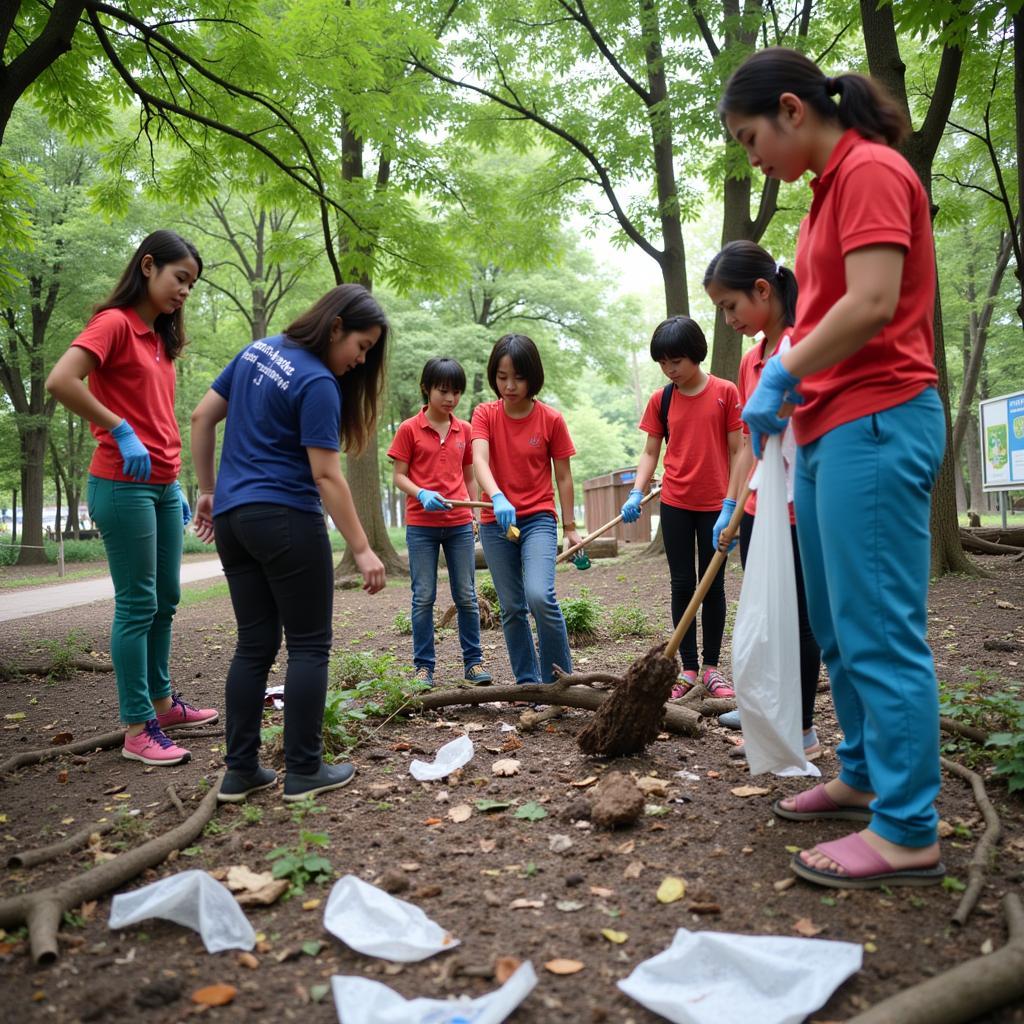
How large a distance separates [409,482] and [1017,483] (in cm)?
893

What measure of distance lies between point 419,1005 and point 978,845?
150cm

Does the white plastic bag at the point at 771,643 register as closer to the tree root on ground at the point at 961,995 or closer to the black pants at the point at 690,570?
the tree root on ground at the point at 961,995

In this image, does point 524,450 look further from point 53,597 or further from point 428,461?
point 53,597

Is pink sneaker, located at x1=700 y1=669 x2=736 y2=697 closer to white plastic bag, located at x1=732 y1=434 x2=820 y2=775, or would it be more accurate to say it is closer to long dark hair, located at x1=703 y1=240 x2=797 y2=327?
white plastic bag, located at x1=732 y1=434 x2=820 y2=775

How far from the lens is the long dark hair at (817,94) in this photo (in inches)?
78.6

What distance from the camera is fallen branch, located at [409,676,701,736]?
3.36 metres

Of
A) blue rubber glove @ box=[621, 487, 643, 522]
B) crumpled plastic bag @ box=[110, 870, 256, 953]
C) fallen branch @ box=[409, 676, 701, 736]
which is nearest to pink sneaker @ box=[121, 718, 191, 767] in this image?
fallen branch @ box=[409, 676, 701, 736]

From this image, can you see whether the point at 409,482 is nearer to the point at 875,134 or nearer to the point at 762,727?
the point at 762,727

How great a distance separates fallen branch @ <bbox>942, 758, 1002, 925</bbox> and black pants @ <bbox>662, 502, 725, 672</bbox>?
4.61 ft

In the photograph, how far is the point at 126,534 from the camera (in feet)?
10.7

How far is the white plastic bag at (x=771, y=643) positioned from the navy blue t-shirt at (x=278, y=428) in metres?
1.36

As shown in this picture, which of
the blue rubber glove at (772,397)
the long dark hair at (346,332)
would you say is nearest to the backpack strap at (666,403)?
the long dark hair at (346,332)

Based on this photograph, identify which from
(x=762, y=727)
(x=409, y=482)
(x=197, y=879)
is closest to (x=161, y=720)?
(x=409, y=482)

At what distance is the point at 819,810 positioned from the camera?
2.45 m
